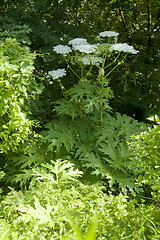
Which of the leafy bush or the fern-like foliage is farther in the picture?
the fern-like foliage

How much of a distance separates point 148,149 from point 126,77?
3877 mm

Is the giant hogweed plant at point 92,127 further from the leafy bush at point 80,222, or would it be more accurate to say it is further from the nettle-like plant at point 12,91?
the leafy bush at point 80,222

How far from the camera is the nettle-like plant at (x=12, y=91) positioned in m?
2.00

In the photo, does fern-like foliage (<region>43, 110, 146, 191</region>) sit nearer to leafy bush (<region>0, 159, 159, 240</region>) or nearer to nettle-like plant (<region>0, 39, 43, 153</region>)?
nettle-like plant (<region>0, 39, 43, 153</region>)

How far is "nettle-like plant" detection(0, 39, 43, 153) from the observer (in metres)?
2.00

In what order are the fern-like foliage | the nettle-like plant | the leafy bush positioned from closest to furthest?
the leafy bush → the nettle-like plant → the fern-like foliage

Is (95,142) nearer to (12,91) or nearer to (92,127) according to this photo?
(92,127)

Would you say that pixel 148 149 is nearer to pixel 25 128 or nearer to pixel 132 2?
pixel 25 128

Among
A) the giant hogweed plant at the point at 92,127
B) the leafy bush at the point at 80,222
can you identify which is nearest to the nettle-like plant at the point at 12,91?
the giant hogweed plant at the point at 92,127

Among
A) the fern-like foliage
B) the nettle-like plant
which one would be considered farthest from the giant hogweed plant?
the nettle-like plant

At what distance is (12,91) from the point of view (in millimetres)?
2059

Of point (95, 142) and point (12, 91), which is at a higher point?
point (12, 91)

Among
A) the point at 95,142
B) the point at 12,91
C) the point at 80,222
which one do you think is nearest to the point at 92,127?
→ the point at 95,142

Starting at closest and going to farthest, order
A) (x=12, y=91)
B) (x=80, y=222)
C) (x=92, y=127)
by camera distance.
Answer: (x=80, y=222) < (x=12, y=91) < (x=92, y=127)
